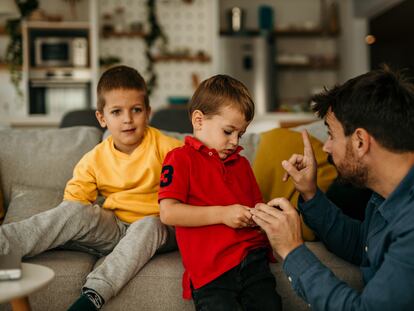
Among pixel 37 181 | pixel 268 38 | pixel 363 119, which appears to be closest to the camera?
pixel 363 119

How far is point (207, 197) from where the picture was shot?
1757 mm

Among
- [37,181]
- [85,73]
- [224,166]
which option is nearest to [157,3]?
[85,73]

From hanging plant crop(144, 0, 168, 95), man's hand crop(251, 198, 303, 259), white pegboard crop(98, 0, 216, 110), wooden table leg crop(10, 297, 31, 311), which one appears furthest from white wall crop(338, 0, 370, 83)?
wooden table leg crop(10, 297, 31, 311)

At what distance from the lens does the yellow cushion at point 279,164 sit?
2266 mm

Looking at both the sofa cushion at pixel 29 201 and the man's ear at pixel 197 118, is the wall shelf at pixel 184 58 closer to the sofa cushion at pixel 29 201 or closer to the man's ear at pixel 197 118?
the sofa cushion at pixel 29 201

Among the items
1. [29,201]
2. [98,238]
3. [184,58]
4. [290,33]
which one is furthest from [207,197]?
[290,33]

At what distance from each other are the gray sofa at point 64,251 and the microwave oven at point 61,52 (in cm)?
390

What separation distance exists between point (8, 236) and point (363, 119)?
3.73 ft

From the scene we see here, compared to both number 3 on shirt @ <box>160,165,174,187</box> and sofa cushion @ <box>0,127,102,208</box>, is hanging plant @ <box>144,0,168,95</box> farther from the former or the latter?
number 3 on shirt @ <box>160,165,174,187</box>

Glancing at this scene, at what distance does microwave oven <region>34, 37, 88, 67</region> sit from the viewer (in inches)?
247

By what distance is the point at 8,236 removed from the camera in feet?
5.79

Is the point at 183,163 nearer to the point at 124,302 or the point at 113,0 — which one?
the point at 124,302

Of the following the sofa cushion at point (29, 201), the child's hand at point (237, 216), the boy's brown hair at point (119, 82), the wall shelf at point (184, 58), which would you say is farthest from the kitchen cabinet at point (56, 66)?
the child's hand at point (237, 216)

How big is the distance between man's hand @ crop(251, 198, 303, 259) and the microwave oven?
5.25 m
